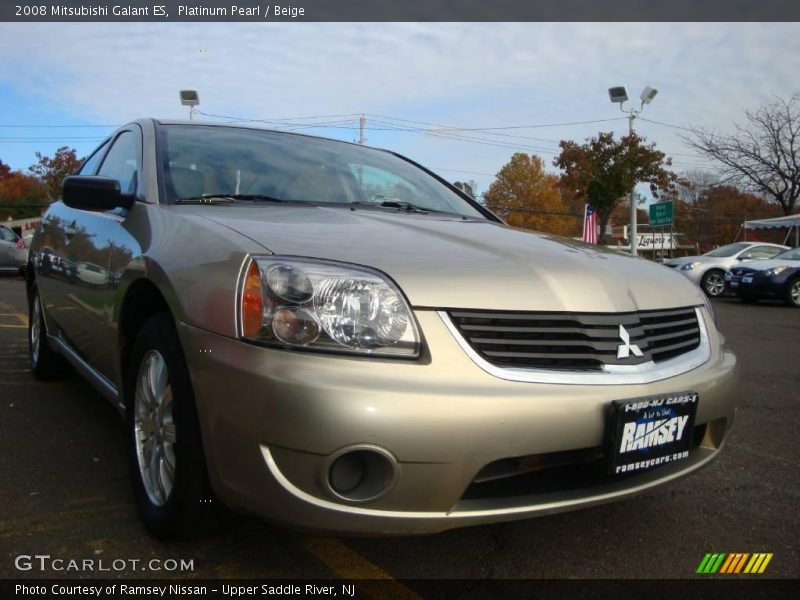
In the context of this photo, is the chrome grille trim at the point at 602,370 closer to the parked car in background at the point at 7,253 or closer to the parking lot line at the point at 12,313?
the parking lot line at the point at 12,313

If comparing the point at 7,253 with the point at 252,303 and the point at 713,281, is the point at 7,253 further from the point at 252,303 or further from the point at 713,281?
the point at 252,303

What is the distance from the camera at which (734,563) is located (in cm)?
210

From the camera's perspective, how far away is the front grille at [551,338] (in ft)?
5.79

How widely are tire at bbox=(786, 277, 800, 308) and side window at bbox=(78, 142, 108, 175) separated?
12468 millimetres

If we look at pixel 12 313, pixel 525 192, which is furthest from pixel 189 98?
pixel 525 192

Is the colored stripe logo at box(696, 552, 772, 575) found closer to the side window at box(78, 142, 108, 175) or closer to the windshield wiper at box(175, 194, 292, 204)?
the windshield wiper at box(175, 194, 292, 204)

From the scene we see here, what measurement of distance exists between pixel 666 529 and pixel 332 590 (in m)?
1.23

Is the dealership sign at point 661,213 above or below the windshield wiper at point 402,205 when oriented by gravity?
above

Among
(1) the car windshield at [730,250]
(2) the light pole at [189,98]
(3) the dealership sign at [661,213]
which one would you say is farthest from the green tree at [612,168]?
(2) the light pole at [189,98]

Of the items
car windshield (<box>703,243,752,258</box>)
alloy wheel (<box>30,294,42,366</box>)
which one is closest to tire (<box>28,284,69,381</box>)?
alloy wheel (<box>30,294,42,366</box>)

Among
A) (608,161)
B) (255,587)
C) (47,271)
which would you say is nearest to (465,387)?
(255,587)

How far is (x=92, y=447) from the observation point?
3.05 meters

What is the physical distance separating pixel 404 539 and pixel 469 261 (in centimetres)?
96

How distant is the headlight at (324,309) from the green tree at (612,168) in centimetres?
2436
